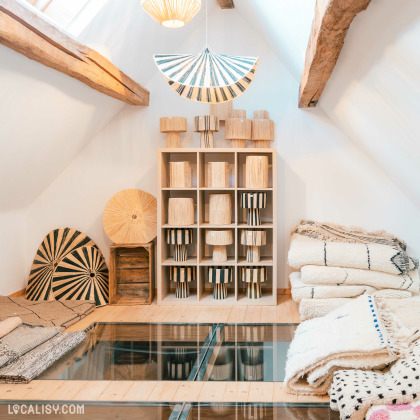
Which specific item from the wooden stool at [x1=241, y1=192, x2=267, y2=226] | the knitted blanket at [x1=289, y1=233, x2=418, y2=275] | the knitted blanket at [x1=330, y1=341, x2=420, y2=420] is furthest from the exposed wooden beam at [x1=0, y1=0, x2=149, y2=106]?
the knitted blanket at [x1=330, y1=341, x2=420, y2=420]

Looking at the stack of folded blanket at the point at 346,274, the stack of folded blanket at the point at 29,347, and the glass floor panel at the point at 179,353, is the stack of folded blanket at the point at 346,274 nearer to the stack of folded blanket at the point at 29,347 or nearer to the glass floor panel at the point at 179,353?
the glass floor panel at the point at 179,353

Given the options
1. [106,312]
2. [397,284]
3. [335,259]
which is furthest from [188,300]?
[397,284]

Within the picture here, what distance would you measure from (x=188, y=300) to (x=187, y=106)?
1.50 metres

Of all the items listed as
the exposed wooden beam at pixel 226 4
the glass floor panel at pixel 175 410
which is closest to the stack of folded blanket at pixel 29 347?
the glass floor panel at pixel 175 410

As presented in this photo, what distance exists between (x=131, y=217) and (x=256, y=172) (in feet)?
3.23

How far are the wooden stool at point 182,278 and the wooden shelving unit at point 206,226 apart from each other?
5 centimetres

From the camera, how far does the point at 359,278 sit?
11.0ft

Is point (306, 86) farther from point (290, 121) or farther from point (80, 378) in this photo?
point (80, 378)

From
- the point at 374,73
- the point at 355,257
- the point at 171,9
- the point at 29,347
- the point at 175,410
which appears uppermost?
the point at 171,9

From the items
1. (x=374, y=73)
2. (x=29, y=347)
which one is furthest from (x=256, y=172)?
(x=29, y=347)

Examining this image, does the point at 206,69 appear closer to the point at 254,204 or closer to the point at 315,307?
the point at 254,204

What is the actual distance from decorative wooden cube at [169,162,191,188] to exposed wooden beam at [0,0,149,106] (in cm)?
60

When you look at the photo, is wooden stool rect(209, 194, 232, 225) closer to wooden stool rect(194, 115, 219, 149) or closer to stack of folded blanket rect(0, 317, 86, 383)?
wooden stool rect(194, 115, 219, 149)

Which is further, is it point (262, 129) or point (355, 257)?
point (262, 129)
